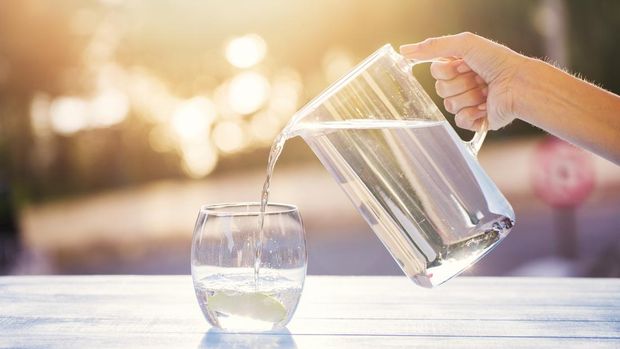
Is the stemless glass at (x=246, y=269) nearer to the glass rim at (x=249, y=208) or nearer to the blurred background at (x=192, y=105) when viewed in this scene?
the glass rim at (x=249, y=208)

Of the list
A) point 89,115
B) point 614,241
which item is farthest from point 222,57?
point 614,241

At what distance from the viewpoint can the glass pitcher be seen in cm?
103

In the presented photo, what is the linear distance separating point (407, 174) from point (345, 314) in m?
0.22

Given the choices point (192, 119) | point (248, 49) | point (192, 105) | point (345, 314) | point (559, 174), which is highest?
point (345, 314)

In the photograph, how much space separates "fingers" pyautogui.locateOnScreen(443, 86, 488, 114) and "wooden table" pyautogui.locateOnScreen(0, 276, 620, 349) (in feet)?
0.89

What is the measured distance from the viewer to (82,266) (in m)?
6.32

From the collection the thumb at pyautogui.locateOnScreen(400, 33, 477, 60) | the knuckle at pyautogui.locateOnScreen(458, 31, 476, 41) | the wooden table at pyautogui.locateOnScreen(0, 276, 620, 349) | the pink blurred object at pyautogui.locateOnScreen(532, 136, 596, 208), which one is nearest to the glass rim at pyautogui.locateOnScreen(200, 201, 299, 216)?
the wooden table at pyautogui.locateOnScreen(0, 276, 620, 349)

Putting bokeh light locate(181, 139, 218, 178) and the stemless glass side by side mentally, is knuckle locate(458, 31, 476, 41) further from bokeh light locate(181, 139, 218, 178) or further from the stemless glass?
bokeh light locate(181, 139, 218, 178)

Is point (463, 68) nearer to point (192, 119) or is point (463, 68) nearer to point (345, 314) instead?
point (345, 314)

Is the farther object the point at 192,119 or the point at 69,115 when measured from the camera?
the point at 192,119

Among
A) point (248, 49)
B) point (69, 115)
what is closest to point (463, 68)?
point (248, 49)

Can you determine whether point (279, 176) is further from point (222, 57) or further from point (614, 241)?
point (614, 241)

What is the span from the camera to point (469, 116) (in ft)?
4.62

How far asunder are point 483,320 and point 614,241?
17.5 ft
